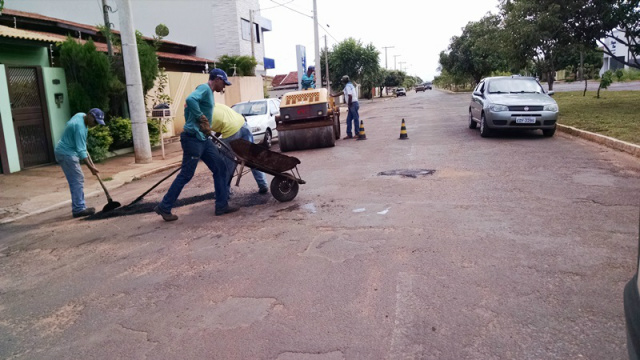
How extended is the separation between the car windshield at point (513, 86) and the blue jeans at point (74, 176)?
10.5 metres

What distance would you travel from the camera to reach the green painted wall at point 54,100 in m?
12.4

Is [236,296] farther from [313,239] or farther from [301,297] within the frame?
[313,239]

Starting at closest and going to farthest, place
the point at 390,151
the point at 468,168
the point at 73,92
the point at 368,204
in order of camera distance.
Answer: the point at 368,204
the point at 468,168
the point at 390,151
the point at 73,92

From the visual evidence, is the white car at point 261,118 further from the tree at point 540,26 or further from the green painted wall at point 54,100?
the tree at point 540,26

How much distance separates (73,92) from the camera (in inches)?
505

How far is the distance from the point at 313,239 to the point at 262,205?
203cm

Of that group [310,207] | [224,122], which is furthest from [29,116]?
[310,207]

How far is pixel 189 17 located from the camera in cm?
3072

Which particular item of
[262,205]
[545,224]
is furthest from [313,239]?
[545,224]

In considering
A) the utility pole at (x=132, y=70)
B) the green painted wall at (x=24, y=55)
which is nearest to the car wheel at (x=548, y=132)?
the utility pole at (x=132, y=70)

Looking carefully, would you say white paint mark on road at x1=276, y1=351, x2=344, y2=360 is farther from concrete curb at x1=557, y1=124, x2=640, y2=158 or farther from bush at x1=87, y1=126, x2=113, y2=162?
bush at x1=87, y1=126, x2=113, y2=162

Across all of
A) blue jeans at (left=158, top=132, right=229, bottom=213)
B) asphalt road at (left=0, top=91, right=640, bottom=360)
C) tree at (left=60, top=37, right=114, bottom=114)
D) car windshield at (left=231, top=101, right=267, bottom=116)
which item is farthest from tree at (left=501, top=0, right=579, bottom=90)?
blue jeans at (left=158, top=132, right=229, bottom=213)

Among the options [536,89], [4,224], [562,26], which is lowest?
[4,224]

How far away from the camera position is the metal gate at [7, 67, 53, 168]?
1154 centimetres
